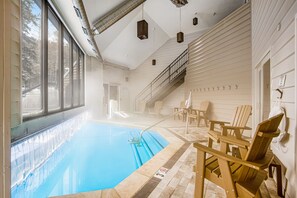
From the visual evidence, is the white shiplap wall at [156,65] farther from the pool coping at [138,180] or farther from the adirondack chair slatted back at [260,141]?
Result: the adirondack chair slatted back at [260,141]

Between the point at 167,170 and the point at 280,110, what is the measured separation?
1499mm

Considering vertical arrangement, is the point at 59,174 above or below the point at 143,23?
below

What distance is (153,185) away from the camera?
1725mm

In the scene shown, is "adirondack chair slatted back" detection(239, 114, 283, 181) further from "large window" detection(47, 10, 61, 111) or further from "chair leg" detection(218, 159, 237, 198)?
"large window" detection(47, 10, 61, 111)

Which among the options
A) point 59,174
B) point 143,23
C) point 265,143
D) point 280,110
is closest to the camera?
point 265,143

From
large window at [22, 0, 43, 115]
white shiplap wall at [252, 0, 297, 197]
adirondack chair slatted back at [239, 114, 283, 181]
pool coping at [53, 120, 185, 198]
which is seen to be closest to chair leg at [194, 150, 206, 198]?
adirondack chair slatted back at [239, 114, 283, 181]

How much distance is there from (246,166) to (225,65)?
163 inches

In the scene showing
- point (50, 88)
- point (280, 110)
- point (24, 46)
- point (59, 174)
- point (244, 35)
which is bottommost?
point (59, 174)

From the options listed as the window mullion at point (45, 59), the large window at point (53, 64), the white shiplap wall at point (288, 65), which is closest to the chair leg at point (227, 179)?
the white shiplap wall at point (288, 65)

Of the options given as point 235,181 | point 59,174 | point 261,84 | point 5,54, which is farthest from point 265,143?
point 59,174

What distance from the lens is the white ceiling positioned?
392 centimetres

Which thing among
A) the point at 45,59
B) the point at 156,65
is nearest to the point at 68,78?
the point at 45,59

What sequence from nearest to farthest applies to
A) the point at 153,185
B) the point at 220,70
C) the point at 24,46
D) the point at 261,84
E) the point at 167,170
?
the point at 153,185
the point at 167,170
the point at 24,46
the point at 261,84
the point at 220,70

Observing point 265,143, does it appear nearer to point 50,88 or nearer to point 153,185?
point 153,185
